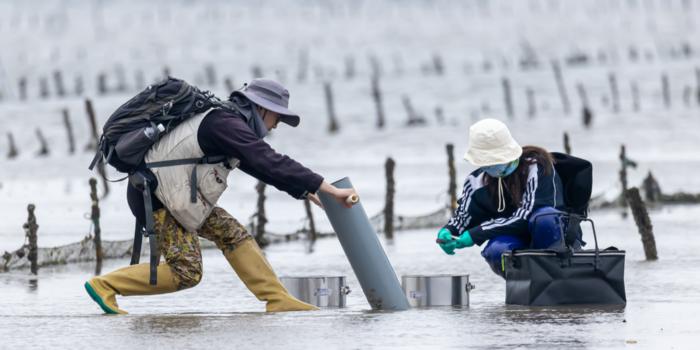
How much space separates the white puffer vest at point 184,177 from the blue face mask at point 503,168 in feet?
5.08

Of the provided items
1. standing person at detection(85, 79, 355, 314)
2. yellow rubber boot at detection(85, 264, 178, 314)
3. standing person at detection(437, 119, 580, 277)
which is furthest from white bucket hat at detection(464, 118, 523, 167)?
yellow rubber boot at detection(85, 264, 178, 314)

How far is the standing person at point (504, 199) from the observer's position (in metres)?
9.12

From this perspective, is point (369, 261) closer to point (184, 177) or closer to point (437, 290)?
point (437, 290)

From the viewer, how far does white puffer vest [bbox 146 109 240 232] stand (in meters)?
8.53

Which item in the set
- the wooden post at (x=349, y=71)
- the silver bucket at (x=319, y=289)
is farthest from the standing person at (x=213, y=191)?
the wooden post at (x=349, y=71)

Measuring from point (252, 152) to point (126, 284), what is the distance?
3.40 ft

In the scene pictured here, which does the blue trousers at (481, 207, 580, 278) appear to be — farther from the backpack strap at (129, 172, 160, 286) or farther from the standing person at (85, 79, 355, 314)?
the backpack strap at (129, 172, 160, 286)

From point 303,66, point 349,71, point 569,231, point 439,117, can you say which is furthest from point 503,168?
point 303,66

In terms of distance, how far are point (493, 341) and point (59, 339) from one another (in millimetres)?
2024

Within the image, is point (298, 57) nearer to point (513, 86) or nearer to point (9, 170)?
point (513, 86)

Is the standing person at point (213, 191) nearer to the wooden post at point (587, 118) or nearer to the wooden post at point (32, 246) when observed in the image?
the wooden post at point (32, 246)

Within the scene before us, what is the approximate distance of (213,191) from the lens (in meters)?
8.58

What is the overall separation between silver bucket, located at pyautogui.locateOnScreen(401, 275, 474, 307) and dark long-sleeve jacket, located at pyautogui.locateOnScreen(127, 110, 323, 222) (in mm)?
1167

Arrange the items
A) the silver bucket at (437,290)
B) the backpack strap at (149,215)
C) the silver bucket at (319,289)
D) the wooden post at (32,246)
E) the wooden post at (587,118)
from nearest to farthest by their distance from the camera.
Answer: the backpack strap at (149,215) < the silver bucket at (437,290) < the silver bucket at (319,289) < the wooden post at (32,246) < the wooden post at (587,118)
